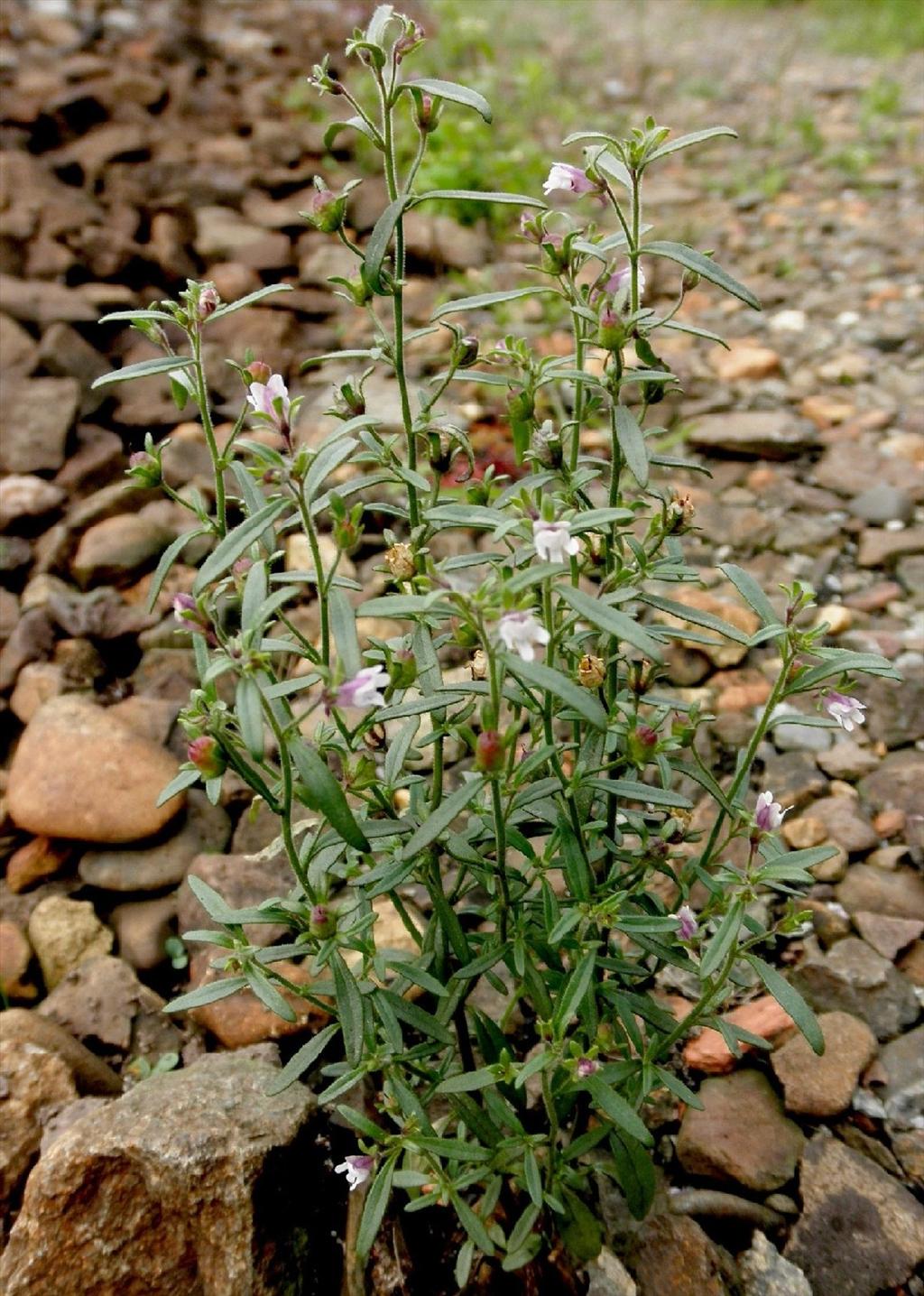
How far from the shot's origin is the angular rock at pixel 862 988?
2406 millimetres

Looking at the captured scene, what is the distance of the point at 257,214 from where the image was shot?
17.1 feet

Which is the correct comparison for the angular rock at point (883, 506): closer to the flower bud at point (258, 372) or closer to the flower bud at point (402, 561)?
the flower bud at point (402, 561)

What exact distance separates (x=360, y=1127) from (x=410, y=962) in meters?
0.30

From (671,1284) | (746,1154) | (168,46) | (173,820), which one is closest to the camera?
(671,1284)

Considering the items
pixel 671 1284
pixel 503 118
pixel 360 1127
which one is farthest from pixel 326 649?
pixel 503 118

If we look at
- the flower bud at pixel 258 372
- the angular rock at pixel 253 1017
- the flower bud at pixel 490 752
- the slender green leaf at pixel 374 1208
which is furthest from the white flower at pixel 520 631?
the angular rock at pixel 253 1017

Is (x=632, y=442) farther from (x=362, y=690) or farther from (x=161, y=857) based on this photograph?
(x=161, y=857)

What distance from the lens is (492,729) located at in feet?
5.28

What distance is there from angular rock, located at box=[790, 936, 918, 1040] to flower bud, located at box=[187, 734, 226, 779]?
1484 millimetres

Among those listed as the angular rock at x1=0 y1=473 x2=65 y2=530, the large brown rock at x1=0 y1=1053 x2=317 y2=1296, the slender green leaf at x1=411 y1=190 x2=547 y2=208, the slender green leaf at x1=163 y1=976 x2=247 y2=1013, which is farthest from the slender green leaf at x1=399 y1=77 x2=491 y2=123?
the angular rock at x1=0 y1=473 x2=65 y2=530

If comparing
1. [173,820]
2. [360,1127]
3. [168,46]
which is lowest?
[173,820]

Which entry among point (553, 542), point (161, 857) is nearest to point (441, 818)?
point (553, 542)

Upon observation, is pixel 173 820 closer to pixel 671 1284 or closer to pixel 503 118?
pixel 671 1284

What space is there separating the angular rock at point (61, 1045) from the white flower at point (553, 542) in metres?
1.59
